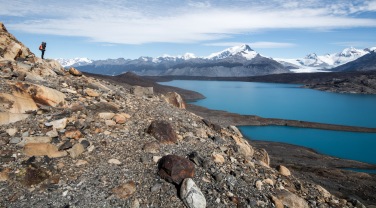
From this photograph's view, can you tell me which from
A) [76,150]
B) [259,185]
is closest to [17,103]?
[76,150]

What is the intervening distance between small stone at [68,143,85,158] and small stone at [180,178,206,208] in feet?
11.5

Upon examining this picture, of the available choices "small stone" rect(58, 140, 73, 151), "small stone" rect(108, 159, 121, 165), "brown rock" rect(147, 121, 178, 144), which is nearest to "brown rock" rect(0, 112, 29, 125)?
"small stone" rect(58, 140, 73, 151)

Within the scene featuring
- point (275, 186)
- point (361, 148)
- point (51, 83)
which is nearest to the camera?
point (275, 186)

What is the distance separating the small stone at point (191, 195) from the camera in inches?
341

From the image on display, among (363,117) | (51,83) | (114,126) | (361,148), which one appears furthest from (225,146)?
(363,117)

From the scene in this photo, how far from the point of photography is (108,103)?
13.1 metres

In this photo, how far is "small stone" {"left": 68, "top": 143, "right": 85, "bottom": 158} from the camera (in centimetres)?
957

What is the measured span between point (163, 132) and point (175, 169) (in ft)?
7.88

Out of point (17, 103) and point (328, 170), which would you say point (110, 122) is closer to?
point (17, 103)

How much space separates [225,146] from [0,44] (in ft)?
43.6

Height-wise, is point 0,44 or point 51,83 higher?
point 0,44

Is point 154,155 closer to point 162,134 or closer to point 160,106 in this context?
point 162,134

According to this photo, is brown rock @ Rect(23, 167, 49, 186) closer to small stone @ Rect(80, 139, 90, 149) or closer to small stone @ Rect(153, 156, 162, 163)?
small stone @ Rect(80, 139, 90, 149)

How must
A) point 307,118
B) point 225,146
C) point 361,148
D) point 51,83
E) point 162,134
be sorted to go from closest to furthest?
point 162,134 → point 225,146 → point 51,83 → point 361,148 → point 307,118
